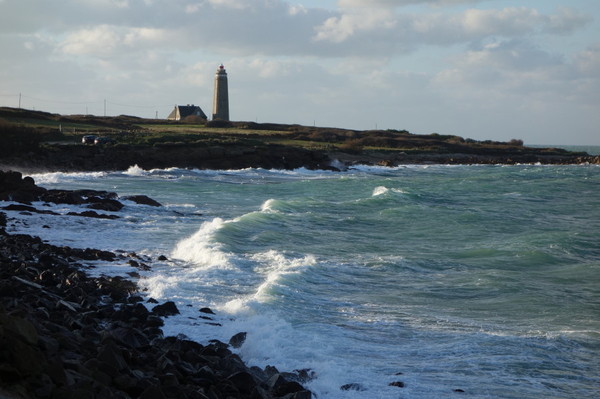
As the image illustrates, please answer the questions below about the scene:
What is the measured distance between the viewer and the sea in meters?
9.48

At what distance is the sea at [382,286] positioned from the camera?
9.48m

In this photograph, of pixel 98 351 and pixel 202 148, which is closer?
pixel 98 351

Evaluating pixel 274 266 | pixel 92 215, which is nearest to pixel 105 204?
pixel 92 215

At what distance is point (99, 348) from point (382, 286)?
802 centimetres

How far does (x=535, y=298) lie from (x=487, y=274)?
7.55 ft

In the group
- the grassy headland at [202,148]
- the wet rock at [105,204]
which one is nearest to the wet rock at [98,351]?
the wet rock at [105,204]

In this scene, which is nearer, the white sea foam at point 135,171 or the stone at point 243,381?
the stone at point 243,381

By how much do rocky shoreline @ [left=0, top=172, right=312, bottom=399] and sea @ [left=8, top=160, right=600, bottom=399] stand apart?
0.55 meters

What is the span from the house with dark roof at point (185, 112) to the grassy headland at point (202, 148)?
7164 mm

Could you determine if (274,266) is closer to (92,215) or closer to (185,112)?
(92,215)

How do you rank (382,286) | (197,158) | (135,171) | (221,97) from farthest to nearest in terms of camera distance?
1. (221,97)
2. (197,158)
3. (135,171)
4. (382,286)

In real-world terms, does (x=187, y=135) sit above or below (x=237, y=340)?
above

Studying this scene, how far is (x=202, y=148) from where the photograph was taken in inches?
2414

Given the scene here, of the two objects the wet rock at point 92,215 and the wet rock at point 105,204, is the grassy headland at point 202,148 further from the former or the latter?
the wet rock at point 92,215
